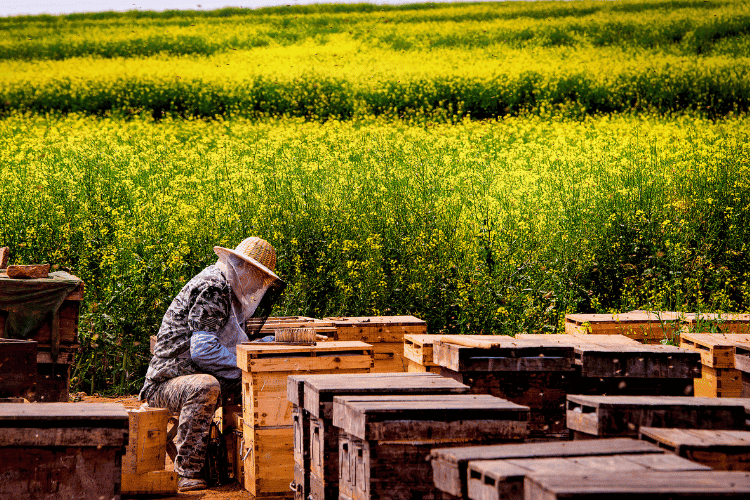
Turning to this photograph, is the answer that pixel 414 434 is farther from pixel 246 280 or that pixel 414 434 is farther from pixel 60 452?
pixel 246 280

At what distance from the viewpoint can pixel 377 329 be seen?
6.77m

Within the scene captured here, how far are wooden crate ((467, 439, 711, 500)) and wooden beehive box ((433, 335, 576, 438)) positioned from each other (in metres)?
1.54

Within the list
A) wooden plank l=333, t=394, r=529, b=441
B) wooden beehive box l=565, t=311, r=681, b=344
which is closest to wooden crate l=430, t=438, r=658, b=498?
wooden plank l=333, t=394, r=529, b=441

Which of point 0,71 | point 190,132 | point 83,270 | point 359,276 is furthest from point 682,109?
point 0,71

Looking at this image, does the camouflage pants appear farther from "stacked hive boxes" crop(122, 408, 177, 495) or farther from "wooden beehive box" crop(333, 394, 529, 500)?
"wooden beehive box" crop(333, 394, 529, 500)

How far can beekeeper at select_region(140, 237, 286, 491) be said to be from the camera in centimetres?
578

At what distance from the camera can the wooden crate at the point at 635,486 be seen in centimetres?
246

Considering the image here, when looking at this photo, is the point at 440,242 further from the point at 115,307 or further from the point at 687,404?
the point at 687,404

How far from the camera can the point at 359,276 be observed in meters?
9.38

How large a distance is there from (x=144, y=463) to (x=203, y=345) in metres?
0.83

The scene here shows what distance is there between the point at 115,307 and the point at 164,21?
73.9 ft

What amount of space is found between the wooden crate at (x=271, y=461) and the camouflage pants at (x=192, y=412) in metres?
0.43

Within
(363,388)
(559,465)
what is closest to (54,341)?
(363,388)

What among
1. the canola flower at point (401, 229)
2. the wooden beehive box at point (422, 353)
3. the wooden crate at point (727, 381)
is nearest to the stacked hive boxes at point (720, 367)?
the wooden crate at point (727, 381)
